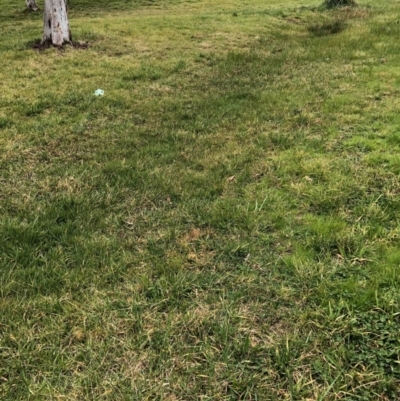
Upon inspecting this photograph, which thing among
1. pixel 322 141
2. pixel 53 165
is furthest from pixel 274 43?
pixel 53 165

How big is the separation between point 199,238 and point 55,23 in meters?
9.09

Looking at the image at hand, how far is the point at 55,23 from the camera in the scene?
1083 cm

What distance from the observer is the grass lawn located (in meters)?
2.85

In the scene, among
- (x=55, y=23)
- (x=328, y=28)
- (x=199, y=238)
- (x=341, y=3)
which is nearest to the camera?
(x=199, y=238)

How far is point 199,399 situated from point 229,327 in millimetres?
606

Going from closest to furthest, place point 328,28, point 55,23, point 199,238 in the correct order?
point 199,238, point 55,23, point 328,28

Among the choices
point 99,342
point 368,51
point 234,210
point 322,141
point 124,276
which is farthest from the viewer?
point 368,51

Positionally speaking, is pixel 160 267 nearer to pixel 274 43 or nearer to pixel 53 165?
pixel 53 165

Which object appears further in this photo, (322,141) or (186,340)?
(322,141)

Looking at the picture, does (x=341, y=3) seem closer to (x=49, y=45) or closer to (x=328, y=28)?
(x=328, y=28)

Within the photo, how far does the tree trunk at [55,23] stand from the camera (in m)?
10.7

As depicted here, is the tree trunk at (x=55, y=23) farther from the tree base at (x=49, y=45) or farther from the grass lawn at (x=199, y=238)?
the grass lawn at (x=199, y=238)

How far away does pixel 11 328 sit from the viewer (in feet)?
10.3

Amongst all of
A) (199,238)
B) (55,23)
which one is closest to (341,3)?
(55,23)
